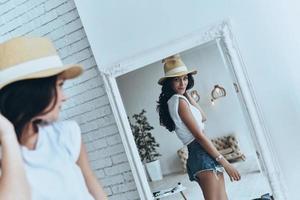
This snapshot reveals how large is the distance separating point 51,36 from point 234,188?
1.03m

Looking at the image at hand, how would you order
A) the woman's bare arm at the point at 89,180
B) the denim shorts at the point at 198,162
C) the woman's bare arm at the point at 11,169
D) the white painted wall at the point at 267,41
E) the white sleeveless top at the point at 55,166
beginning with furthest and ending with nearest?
the denim shorts at the point at 198,162, the white painted wall at the point at 267,41, the woman's bare arm at the point at 89,180, the white sleeveless top at the point at 55,166, the woman's bare arm at the point at 11,169

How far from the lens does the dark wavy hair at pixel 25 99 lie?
898mm

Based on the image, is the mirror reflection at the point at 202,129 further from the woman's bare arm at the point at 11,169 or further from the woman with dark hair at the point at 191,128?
the woman's bare arm at the point at 11,169

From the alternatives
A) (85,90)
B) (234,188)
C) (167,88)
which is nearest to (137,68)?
(167,88)

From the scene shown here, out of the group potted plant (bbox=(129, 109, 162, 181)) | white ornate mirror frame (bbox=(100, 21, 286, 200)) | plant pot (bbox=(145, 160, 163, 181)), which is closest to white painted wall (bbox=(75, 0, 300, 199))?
white ornate mirror frame (bbox=(100, 21, 286, 200))

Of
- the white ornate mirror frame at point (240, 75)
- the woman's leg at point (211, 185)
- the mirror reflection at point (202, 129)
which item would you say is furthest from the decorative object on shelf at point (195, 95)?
the woman's leg at point (211, 185)

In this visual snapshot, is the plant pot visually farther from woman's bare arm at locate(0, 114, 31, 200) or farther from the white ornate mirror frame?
woman's bare arm at locate(0, 114, 31, 200)

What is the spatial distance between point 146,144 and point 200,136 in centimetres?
24

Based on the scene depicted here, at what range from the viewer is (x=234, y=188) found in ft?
4.65

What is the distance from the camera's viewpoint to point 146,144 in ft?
5.12

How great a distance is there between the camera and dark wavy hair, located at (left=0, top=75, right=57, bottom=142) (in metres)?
0.90

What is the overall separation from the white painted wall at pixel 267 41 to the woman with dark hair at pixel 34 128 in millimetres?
560

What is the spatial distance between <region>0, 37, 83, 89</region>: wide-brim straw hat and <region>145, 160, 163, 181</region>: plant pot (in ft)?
2.35

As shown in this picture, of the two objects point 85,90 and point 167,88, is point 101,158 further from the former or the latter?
point 167,88
